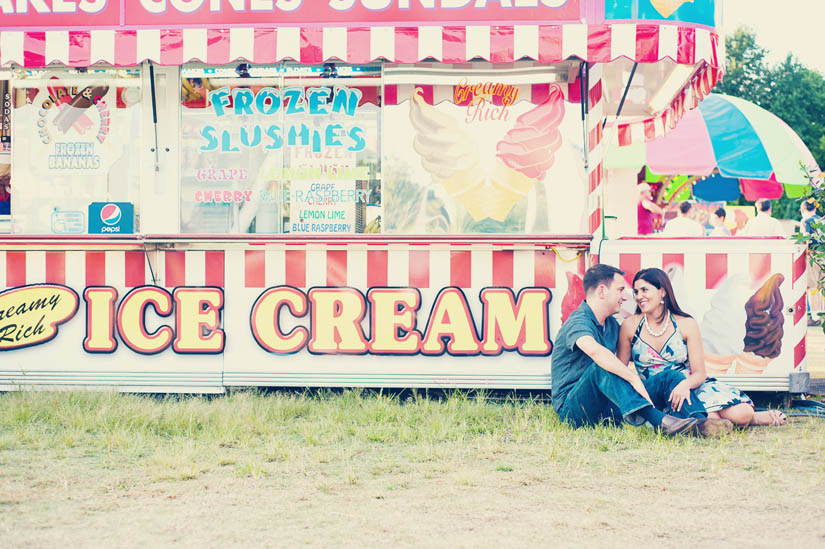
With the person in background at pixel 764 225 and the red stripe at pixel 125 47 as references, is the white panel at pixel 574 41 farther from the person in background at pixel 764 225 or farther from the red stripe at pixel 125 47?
the person in background at pixel 764 225

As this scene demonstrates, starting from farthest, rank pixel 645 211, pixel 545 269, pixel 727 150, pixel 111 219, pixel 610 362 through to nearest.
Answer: pixel 645 211, pixel 727 150, pixel 111 219, pixel 545 269, pixel 610 362

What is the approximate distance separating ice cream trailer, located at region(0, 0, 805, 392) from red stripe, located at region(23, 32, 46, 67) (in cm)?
1

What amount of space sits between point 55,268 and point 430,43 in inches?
123

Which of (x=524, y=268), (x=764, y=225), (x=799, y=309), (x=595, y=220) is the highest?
(x=764, y=225)

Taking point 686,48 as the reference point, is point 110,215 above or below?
below

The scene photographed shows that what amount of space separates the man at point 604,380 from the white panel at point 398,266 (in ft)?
4.38

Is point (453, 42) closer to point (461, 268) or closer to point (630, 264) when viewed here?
point (461, 268)

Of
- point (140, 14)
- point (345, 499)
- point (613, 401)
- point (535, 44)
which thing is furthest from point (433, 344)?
point (140, 14)

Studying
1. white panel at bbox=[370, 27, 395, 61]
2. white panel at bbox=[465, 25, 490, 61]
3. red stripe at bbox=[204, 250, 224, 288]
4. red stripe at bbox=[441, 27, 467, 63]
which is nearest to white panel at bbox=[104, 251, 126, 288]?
red stripe at bbox=[204, 250, 224, 288]

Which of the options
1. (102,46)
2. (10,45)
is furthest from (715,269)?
(10,45)

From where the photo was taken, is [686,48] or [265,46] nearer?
[686,48]

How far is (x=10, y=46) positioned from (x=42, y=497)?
3.58m

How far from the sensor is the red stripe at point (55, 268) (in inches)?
276

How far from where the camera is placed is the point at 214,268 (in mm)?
6957
